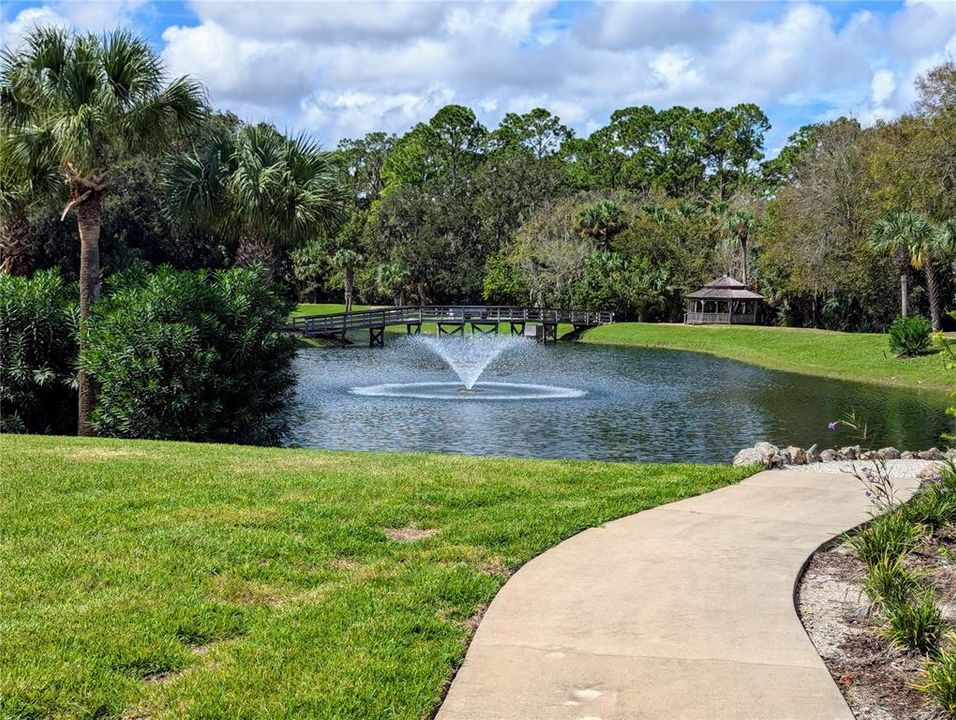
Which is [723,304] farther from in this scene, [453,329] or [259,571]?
[259,571]

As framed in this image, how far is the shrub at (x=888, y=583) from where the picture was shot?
238 inches

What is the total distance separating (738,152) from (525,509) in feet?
293

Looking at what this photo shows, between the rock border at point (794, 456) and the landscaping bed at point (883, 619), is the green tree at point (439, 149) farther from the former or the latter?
the landscaping bed at point (883, 619)

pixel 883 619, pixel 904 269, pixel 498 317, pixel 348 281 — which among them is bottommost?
pixel 883 619

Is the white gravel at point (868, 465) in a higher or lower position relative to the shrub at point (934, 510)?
lower

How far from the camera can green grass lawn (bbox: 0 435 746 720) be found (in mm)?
4723

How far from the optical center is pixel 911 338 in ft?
122

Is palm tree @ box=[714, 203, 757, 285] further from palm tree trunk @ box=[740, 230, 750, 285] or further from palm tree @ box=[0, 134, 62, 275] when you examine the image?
palm tree @ box=[0, 134, 62, 275]

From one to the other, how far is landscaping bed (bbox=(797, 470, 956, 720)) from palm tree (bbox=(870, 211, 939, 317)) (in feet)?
125

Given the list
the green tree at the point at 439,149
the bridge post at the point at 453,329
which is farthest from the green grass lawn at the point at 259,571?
the green tree at the point at 439,149

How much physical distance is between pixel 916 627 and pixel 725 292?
5574 cm

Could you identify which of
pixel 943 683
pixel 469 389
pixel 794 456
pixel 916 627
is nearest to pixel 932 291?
pixel 469 389

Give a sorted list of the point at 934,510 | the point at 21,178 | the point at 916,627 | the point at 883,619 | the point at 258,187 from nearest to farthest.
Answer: the point at 916,627, the point at 883,619, the point at 934,510, the point at 21,178, the point at 258,187

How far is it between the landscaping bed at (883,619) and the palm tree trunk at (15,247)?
80.3 ft
